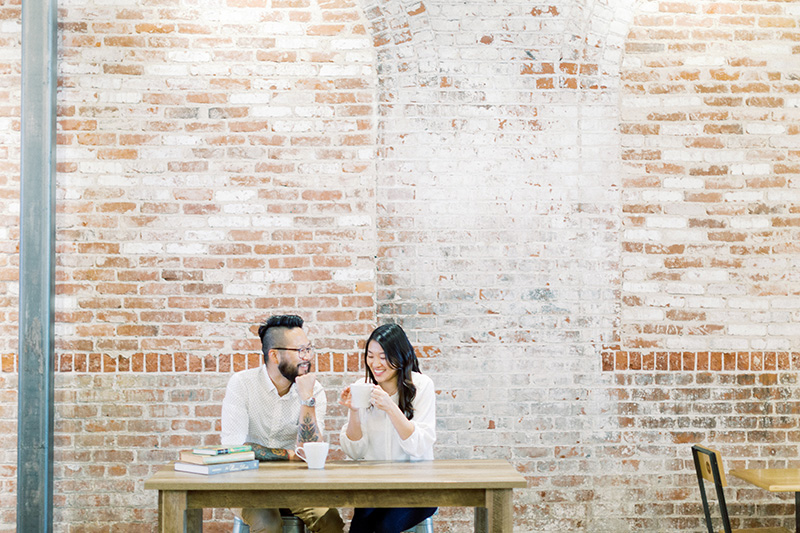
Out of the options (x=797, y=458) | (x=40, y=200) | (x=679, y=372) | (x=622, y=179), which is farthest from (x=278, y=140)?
(x=797, y=458)

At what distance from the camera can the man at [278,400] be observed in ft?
10.6

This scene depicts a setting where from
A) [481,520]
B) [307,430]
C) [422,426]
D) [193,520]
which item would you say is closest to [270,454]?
[307,430]

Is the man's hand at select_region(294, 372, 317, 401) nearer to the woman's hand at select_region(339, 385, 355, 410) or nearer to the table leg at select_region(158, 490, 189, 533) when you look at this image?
the woman's hand at select_region(339, 385, 355, 410)

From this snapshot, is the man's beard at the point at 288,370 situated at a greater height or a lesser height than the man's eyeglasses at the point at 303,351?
lesser

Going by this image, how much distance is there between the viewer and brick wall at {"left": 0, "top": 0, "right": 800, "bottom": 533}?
3998 mm

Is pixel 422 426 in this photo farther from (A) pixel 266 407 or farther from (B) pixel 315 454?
(A) pixel 266 407

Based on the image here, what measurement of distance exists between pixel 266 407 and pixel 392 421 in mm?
628

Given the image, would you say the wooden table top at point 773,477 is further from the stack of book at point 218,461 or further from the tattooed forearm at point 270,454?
the stack of book at point 218,461

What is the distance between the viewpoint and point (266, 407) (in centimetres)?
333

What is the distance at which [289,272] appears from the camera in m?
4.03

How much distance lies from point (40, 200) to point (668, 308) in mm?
3471

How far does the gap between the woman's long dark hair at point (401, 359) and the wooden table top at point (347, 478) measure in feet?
1.29

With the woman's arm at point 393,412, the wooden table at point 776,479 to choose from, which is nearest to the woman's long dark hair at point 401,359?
the woman's arm at point 393,412

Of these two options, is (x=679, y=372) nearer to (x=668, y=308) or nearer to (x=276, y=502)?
(x=668, y=308)
